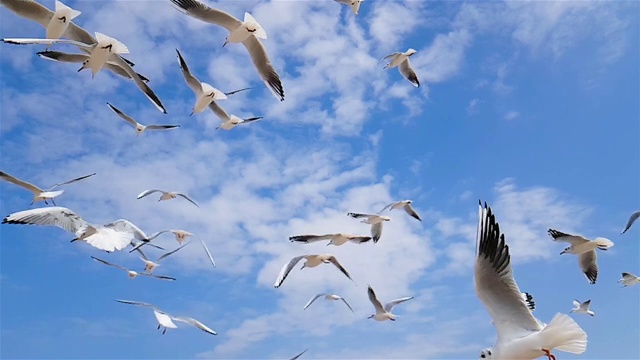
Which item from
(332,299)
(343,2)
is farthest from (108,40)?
(332,299)

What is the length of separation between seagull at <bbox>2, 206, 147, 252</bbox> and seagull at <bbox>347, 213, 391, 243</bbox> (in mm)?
3927

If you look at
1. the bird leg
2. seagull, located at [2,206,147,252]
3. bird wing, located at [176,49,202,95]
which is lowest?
the bird leg

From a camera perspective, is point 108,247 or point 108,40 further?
point 108,40

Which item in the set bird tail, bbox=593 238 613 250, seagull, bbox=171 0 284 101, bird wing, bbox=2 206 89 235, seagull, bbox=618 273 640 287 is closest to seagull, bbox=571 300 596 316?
seagull, bbox=618 273 640 287

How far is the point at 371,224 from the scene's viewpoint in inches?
386

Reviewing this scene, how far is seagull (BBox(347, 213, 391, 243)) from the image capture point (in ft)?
30.7

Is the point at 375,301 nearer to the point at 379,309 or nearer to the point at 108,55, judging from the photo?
the point at 379,309

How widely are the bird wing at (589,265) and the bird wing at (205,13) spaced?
244 inches

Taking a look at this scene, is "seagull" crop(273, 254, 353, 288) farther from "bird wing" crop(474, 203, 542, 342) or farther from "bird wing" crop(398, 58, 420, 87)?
"bird wing" crop(398, 58, 420, 87)

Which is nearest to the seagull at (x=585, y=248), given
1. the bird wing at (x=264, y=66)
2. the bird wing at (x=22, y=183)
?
the bird wing at (x=264, y=66)

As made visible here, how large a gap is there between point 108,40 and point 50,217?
209 cm

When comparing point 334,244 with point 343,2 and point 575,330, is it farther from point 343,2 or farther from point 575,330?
point 575,330

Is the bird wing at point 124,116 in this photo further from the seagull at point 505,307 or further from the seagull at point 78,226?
the seagull at point 505,307

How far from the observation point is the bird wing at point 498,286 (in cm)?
454
